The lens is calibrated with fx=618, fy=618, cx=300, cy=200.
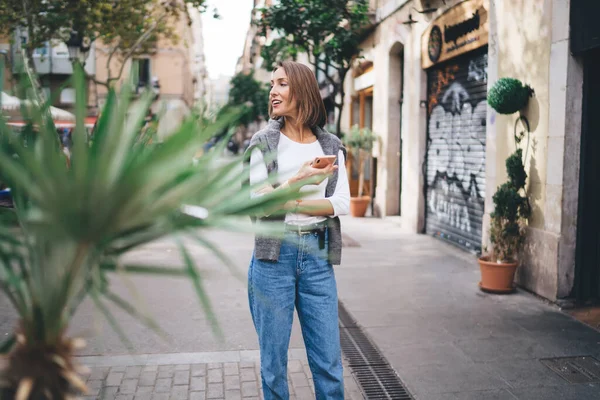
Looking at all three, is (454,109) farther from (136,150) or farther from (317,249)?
(136,150)

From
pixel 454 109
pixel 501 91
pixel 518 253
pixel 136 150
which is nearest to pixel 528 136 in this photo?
pixel 501 91

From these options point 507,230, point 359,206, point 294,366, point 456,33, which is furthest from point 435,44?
point 294,366

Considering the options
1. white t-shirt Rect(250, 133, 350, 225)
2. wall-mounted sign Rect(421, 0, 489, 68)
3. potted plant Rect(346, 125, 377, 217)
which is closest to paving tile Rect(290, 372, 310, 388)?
white t-shirt Rect(250, 133, 350, 225)

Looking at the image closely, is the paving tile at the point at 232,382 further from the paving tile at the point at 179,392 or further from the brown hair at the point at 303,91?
the brown hair at the point at 303,91

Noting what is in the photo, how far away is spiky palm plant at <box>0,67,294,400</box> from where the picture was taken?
114cm

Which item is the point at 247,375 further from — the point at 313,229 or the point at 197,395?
the point at 313,229

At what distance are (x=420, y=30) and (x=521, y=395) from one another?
8741mm

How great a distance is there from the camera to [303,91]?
3027 mm

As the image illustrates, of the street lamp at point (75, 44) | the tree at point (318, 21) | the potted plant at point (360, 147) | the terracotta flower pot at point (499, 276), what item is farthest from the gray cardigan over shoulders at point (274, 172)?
the street lamp at point (75, 44)

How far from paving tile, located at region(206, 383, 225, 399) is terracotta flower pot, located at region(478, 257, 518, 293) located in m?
3.69

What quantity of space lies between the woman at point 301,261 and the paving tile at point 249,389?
3.38 ft

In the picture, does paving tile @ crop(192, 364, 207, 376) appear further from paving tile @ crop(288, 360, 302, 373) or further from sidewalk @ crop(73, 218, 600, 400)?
paving tile @ crop(288, 360, 302, 373)

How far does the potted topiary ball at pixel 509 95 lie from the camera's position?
677cm

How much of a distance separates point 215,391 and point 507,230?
3.93m
